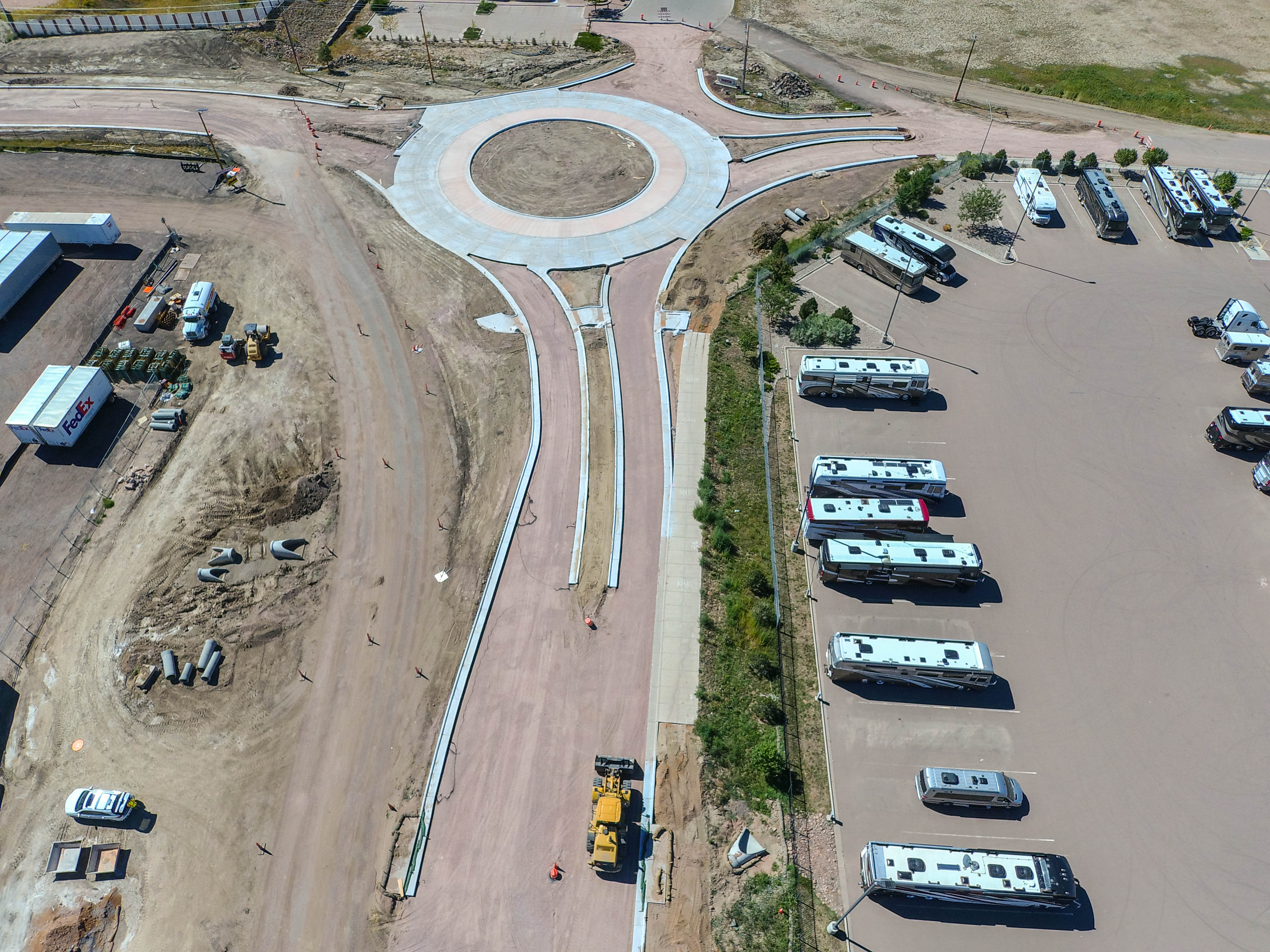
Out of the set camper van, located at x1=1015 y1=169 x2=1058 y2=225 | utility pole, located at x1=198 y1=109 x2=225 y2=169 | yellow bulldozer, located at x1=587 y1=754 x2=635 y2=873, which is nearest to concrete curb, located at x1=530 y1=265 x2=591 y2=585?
yellow bulldozer, located at x1=587 y1=754 x2=635 y2=873

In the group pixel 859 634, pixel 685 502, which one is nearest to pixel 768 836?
pixel 859 634

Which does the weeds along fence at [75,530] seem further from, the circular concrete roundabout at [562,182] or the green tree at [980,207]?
the green tree at [980,207]

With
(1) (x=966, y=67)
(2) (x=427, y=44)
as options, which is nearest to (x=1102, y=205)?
(1) (x=966, y=67)

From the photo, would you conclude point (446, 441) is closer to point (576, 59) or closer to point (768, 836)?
point (768, 836)

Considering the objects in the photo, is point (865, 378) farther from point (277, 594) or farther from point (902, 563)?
point (277, 594)

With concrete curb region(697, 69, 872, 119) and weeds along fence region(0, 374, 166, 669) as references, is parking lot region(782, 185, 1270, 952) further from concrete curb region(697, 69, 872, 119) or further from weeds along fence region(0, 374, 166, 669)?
weeds along fence region(0, 374, 166, 669)
